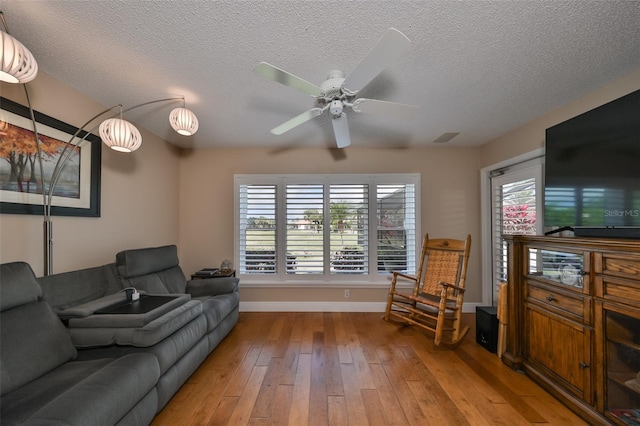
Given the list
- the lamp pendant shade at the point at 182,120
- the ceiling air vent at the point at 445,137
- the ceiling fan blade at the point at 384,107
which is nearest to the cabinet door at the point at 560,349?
the ceiling fan blade at the point at 384,107

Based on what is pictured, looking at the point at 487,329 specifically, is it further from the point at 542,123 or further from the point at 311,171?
the point at 311,171

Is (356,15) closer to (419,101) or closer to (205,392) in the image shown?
(419,101)

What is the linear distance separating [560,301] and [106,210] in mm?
4084

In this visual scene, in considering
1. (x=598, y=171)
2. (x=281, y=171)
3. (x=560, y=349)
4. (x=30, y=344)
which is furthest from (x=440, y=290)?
(x=30, y=344)

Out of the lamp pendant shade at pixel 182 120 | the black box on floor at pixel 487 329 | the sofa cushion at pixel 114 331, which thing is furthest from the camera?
the black box on floor at pixel 487 329

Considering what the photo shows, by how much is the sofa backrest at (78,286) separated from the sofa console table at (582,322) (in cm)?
362

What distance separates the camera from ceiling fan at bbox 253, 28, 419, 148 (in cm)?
129

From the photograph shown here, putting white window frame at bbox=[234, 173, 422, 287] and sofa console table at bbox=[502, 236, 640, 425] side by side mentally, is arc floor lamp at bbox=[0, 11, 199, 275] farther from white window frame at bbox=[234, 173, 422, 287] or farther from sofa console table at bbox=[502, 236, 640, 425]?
sofa console table at bbox=[502, 236, 640, 425]

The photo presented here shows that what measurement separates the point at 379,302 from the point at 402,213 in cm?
136

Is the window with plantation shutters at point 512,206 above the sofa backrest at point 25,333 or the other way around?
above

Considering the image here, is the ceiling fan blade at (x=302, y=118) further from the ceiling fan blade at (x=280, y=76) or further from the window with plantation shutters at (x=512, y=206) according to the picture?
the window with plantation shutters at (x=512, y=206)

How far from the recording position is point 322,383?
210 cm

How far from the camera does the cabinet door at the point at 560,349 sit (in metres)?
1.74

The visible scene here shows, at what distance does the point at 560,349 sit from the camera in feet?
6.30
